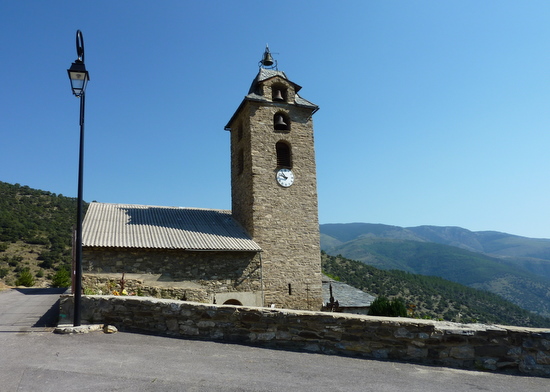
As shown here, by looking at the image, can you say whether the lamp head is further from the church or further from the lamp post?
the church

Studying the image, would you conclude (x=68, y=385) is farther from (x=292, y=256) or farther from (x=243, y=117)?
(x=243, y=117)

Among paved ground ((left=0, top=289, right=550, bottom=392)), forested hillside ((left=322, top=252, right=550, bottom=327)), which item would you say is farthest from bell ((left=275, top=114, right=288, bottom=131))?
forested hillside ((left=322, top=252, right=550, bottom=327))

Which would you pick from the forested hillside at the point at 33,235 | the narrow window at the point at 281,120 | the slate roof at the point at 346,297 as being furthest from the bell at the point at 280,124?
the forested hillside at the point at 33,235

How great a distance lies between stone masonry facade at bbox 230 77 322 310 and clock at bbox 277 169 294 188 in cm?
19

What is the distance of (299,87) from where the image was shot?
18.2 meters

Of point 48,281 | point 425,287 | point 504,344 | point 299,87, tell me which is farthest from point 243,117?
point 425,287

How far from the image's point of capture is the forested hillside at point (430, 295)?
163 feet

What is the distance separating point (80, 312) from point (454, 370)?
243 inches

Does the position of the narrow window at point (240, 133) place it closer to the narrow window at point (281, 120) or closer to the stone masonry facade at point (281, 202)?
the stone masonry facade at point (281, 202)

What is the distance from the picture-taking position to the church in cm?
1339

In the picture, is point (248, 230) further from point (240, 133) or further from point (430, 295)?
point (430, 295)

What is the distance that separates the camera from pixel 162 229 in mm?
15062

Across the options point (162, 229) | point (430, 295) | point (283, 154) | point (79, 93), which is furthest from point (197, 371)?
point (430, 295)

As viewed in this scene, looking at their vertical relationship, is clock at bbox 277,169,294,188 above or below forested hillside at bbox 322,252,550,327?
above
